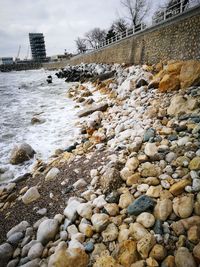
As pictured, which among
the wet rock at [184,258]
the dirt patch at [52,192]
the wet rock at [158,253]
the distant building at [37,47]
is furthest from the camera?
the distant building at [37,47]

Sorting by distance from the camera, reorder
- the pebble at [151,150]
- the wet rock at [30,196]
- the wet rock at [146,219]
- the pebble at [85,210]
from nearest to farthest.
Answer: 1. the wet rock at [146,219]
2. the pebble at [85,210]
3. the pebble at [151,150]
4. the wet rock at [30,196]

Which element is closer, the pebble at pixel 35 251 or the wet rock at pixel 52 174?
the pebble at pixel 35 251

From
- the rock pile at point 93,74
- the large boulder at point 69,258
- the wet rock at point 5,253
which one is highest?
the rock pile at point 93,74

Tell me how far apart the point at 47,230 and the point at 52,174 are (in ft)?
5.05

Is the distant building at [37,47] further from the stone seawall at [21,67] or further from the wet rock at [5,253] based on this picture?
the wet rock at [5,253]

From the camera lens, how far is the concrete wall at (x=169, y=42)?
6957 millimetres

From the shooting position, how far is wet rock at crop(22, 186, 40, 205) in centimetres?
377

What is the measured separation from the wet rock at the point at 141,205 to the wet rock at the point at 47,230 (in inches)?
39.2

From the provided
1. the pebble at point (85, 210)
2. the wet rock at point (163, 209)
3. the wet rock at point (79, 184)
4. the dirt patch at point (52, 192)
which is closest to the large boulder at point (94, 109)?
the dirt patch at point (52, 192)

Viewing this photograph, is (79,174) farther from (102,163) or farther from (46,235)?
(46,235)

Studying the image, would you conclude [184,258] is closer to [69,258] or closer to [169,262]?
[169,262]

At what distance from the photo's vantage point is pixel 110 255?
236 cm

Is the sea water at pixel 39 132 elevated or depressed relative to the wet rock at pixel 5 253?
elevated

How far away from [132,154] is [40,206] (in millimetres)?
1712
